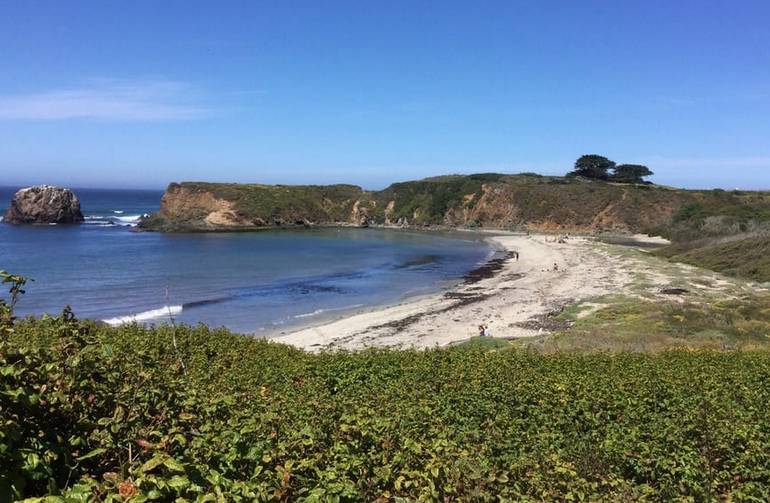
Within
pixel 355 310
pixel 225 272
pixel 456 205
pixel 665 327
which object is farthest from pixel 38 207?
pixel 665 327

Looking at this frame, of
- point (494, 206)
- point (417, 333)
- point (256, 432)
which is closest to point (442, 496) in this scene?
point (256, 432)

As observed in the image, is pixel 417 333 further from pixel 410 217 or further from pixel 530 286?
pixel 410 217

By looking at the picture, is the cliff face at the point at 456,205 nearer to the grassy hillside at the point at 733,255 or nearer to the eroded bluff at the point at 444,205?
the eroded bluff at the point at 444,205

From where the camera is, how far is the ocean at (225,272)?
37688 mm

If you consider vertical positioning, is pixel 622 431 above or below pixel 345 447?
below

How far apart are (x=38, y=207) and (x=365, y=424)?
126m

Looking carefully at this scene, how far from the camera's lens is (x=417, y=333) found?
30.5 meters

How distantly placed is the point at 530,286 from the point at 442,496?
4437 centimetres

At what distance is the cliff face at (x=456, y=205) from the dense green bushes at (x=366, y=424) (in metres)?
98.4

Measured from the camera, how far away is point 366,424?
6207mm

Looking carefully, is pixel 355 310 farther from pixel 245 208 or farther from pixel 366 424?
pixel 245 208

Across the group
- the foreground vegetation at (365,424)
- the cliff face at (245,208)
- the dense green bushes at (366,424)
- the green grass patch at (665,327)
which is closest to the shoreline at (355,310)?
the dense green bushes at (366,424)

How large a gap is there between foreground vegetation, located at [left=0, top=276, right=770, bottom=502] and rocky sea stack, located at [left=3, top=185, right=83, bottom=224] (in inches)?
4523

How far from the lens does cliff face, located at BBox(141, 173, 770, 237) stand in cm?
10850
